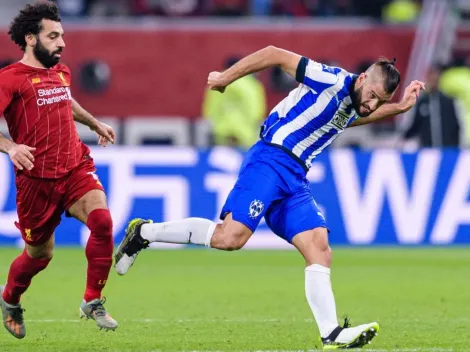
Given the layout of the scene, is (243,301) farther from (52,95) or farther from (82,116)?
(52,95)

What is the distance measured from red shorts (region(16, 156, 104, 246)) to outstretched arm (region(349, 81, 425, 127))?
192 centimetres

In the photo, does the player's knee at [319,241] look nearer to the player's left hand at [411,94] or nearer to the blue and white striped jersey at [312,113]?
the blue and white striped jersey at [312,113]

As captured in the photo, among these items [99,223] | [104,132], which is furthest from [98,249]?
[104,132]

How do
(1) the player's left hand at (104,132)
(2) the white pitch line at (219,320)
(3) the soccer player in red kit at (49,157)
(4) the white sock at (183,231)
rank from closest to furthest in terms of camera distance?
(4) the white sock at (183,231) → (3) the soccer player in red kit at (49,157) → (1) the player's left hand at (104,132) → (2) the white pitch line at (219,320)

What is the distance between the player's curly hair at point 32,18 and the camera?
8797 mm

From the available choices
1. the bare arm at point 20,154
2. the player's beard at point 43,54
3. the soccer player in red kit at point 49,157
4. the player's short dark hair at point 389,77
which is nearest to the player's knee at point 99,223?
the soccer player in red kit at point 49,157

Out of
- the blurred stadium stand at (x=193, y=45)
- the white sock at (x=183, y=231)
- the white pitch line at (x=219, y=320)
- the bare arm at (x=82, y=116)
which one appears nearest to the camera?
the white sock at (x=183, y=231)

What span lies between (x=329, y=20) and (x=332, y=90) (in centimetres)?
1567

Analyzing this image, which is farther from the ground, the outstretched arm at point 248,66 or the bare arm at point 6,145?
the outstretched arm at point 248,66

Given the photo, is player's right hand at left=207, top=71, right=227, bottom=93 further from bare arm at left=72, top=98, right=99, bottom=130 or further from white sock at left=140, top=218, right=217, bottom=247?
bare arm at left=72, top=98, right=99, bottom=130

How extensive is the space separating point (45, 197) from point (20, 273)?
0.61m

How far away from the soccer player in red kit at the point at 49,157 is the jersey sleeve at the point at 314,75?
1.65m

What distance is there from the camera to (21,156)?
809 cm

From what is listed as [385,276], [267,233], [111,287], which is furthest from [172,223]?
[267,233]
